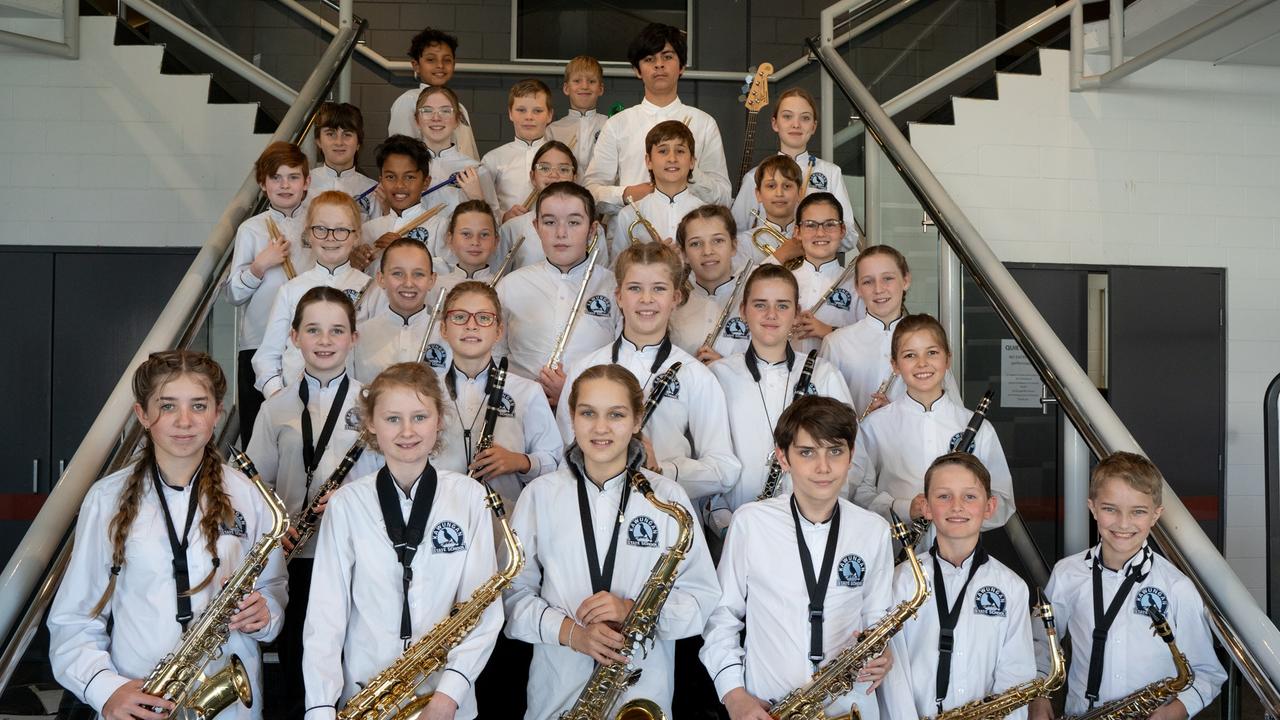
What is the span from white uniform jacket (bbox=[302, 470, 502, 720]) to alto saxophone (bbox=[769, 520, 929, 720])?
81cm

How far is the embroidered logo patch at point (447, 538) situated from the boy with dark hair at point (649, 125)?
9.58 feet

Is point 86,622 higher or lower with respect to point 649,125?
lower

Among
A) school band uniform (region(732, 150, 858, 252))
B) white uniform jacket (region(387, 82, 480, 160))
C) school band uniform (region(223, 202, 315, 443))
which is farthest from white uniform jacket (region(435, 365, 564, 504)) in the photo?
white uniform jacket (region(387, 82, 480, 160))

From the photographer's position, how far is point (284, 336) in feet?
14.0

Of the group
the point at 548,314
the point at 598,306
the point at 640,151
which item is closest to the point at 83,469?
the point at 548,314

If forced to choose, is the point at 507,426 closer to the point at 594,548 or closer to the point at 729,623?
the point at 594,548

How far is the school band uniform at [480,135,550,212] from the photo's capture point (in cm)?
590

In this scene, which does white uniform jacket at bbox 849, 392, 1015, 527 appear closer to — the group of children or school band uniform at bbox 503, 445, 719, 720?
the group of children

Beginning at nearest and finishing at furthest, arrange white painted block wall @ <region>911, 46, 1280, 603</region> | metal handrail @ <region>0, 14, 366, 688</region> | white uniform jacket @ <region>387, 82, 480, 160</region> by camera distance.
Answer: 1. metal handrail @ <region>0, 14, 366, 688</region>
2. white uniform jacket @ <region>387, 82, 480, 160</region>
3. white painted block wall @ <region>911, 46, 1280, 603</region>

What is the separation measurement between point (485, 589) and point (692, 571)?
593 millimetres

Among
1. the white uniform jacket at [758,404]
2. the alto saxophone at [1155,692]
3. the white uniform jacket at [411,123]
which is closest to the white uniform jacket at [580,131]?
the white uniform jacket at [411,123]

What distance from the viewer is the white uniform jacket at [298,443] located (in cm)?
362

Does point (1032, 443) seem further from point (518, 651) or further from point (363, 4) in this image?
point (363, 4)

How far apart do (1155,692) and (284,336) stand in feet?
10.2
